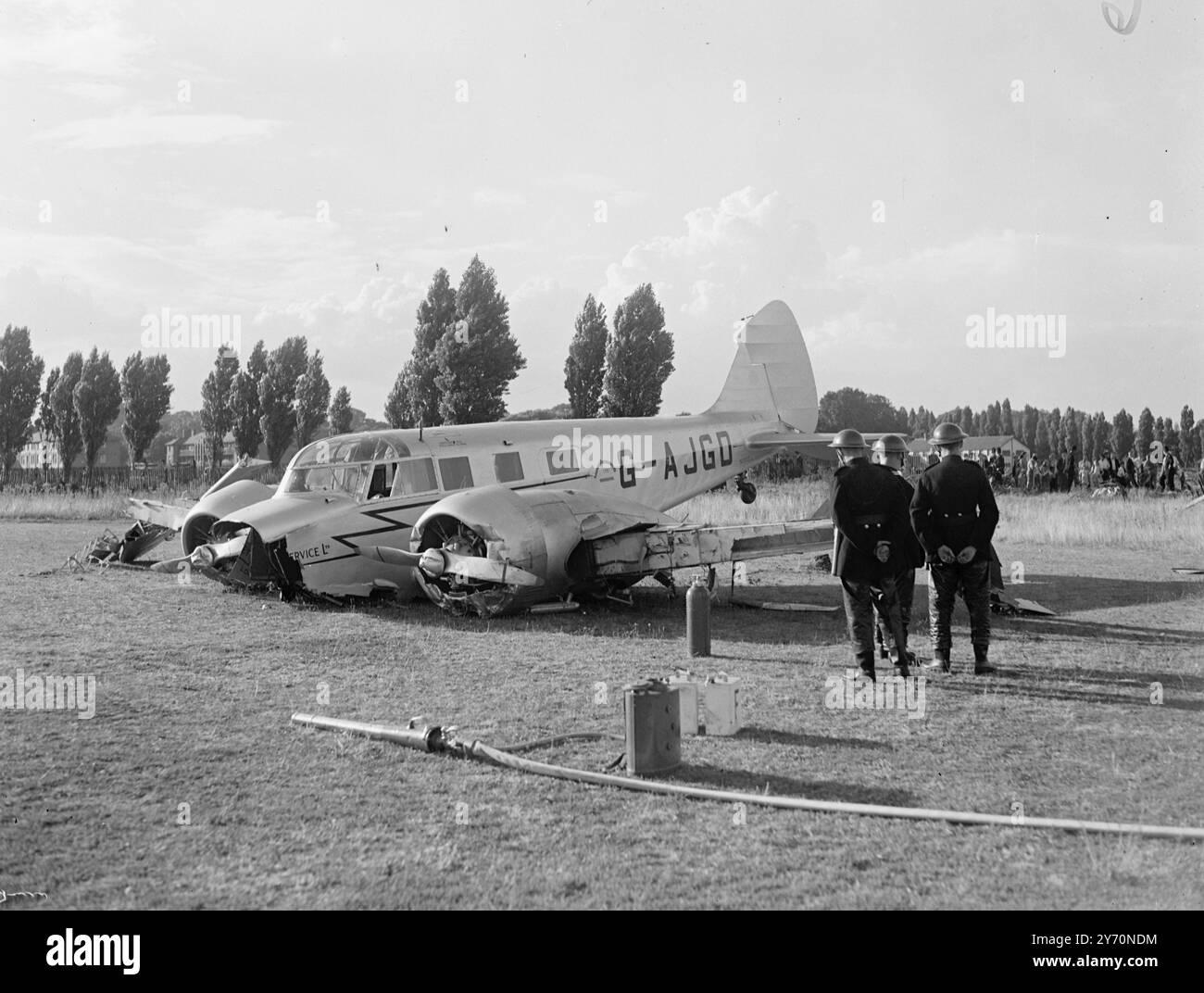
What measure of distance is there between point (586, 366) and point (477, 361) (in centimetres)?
707

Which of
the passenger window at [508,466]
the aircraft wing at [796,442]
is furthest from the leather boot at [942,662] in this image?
the aircraft wing at [796,442]

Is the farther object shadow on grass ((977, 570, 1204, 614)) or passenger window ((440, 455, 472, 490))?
passenger window ((440, 455, 472, 490))

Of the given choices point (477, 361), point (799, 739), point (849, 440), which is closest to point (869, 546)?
point (849, 440)

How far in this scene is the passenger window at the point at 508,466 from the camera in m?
16.2

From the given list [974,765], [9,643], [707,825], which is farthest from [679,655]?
[9,643]

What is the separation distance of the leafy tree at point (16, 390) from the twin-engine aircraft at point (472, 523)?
161ft

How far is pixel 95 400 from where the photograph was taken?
204ft

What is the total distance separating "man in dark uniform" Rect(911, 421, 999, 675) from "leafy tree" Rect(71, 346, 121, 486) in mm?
60472

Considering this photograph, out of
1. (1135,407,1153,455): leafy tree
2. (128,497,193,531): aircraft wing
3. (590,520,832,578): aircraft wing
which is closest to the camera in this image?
(590,520,832,578): aircraft wing

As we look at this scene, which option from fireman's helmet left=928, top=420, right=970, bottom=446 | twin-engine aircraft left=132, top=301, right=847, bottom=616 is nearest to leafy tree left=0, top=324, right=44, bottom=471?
twin-engine aircraft left=132, top=301, right=847, bottom=616

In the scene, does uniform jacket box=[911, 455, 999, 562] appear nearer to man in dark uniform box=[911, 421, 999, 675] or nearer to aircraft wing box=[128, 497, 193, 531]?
man in dark uniform box=[911, 421, 999, 675]

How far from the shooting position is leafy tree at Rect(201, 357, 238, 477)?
64.5 meters

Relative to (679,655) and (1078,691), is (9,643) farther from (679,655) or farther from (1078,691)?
(1078,691)

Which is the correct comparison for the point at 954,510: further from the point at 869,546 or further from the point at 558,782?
the point at 558,782
